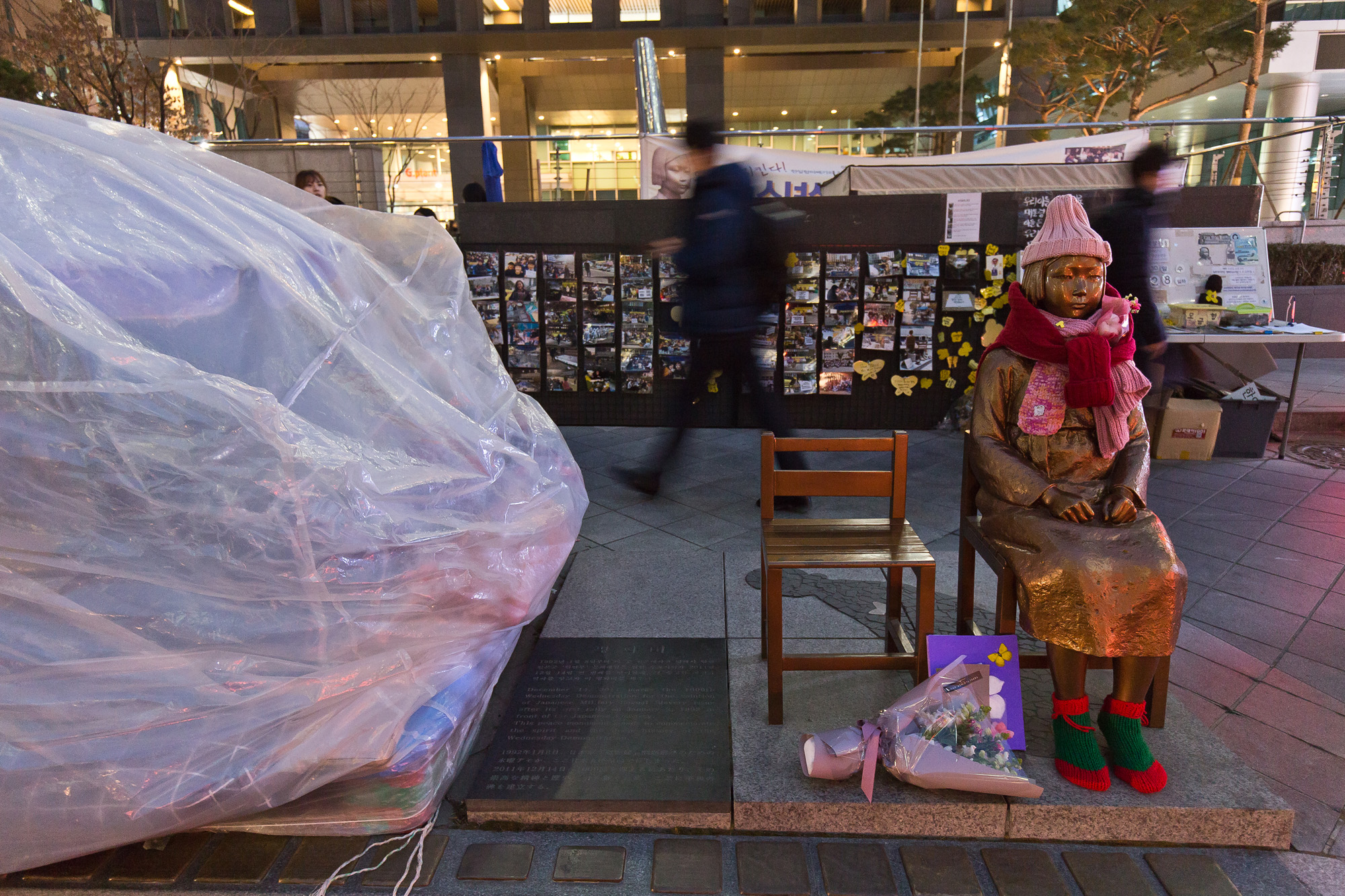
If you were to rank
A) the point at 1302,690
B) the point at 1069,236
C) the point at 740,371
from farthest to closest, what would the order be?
the point at 740,371
the point at 1302,690
the point at 1069,236

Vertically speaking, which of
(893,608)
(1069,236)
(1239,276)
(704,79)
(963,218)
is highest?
(704,79)

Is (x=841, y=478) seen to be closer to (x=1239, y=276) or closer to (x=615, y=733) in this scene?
(x=615, y=733)

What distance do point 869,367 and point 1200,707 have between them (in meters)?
3.73

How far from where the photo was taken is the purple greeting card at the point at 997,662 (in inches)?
87.5

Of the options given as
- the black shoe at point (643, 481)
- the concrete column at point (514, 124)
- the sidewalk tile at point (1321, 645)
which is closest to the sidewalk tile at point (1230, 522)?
the sidewalk tile at point (1321, 645)

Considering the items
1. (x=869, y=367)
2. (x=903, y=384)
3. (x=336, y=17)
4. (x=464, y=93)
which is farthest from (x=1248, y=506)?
(x=336, y=17)

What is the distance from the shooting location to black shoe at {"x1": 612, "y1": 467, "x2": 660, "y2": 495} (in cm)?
469

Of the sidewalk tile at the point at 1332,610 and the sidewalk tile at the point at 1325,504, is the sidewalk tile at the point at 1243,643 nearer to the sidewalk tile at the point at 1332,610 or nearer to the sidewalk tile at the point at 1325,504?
the sidewalk tile at the point at 1332,610

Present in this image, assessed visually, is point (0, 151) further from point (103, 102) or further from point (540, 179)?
point (103, 102)

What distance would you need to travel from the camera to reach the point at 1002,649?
7.45 ft

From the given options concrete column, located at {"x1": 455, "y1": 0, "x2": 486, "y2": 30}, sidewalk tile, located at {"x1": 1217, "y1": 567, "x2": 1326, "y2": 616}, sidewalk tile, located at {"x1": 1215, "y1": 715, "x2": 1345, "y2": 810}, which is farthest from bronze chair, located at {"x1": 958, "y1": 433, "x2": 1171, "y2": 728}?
concrete column, located at {"x1": 455, "y1": 0, "x2": 486, "y2": 30}

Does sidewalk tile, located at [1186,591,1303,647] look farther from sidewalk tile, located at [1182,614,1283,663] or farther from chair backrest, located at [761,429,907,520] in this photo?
chair backrest, located at [761,429,907,520]

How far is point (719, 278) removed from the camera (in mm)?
3902

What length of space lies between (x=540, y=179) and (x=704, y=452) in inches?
192
